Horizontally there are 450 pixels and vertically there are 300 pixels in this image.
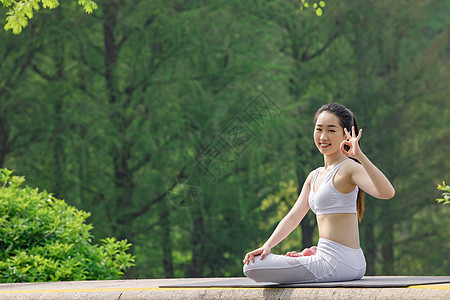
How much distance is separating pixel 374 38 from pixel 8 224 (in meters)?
12.4

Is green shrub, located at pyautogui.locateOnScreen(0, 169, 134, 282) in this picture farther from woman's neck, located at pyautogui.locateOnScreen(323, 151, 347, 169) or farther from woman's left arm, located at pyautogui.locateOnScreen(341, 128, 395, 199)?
woman's left arm, located at pyautogui.locateOnScreen(341, 128, 395, 199)

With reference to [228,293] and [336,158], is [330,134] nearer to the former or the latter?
[336,158]

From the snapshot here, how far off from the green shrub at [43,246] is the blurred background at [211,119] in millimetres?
7581

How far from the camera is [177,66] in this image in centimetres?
1517

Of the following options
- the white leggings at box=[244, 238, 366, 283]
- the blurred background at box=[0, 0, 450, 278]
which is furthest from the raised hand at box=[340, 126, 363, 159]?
the blurred background at box=[0, 0, 450, 278]

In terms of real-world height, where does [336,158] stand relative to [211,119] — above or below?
below

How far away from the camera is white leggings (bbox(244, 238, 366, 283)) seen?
412cm

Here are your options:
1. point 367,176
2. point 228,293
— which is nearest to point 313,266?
point 228,293

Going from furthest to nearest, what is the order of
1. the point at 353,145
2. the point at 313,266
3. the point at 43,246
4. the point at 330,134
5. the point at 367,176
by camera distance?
the point at 43,246, the point at 330,134, the point at 313,266, the point at 367,176, the point at 353,145

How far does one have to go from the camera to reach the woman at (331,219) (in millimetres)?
4133

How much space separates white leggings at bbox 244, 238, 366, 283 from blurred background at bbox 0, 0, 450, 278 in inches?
411

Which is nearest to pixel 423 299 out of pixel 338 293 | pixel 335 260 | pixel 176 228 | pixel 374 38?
pixel 338 293

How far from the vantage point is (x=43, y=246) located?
688 centimetres

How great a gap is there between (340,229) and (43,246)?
147 inches
